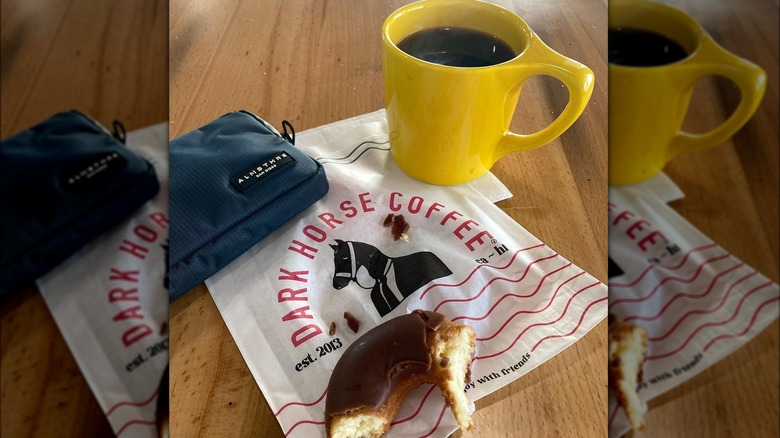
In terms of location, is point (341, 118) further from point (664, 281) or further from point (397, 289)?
point (664, 281)

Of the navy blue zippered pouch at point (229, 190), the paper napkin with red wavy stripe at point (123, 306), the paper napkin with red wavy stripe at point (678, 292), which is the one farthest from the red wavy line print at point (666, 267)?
the navy blue zippered pouch at point (229, 190)

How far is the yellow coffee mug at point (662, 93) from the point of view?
0.11 m

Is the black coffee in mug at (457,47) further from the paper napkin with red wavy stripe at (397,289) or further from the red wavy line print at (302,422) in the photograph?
the red wavy line print at (302,422)

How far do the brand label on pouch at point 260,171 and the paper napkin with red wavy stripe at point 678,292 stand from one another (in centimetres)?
22

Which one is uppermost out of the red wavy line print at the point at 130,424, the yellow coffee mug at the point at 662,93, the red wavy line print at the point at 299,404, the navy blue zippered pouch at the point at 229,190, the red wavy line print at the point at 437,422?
the yellow coffee mug at the point at 662,93

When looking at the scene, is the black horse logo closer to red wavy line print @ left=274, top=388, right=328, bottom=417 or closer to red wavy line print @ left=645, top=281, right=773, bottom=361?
red wavy line print @ left=274, top=388, right=328, bottom=417

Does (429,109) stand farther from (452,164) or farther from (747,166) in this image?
(747,166)

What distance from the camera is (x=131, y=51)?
0.12 m

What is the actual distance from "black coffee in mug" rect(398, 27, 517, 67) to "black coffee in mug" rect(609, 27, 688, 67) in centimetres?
15

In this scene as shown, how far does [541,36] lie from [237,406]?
24 centimetres

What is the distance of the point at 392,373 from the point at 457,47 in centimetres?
18

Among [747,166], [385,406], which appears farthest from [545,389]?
[747,166]

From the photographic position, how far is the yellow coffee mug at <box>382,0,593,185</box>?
0.30 metres

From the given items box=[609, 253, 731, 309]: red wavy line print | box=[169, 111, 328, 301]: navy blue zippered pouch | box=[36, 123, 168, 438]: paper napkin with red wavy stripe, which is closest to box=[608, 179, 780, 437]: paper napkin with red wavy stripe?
box=[609, 253, 731, 309]: red wavy line print
